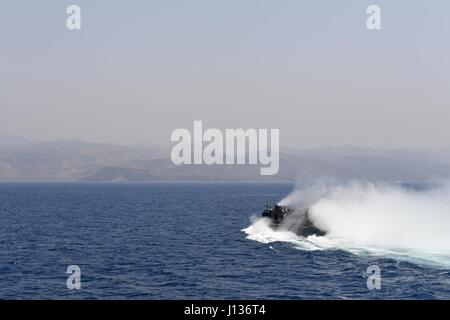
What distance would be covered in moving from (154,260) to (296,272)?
61.6 ft

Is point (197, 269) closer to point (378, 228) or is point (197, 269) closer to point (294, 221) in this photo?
point (294, 221)

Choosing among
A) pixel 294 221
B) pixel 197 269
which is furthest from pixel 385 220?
pixel 197 269

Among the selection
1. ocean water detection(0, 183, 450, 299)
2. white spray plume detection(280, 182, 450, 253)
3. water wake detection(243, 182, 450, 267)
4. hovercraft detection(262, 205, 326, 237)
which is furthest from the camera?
hovercraft detection(262, 205, 326, 237)

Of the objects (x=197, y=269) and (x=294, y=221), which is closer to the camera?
(x=197, y=269)

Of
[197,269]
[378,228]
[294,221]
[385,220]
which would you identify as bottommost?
[197,269]

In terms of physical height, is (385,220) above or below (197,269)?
above

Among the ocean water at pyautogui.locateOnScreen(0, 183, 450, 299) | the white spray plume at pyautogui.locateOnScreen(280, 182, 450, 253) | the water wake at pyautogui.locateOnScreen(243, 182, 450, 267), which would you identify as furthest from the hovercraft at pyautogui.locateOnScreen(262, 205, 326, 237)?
the ocean water at pyautogui.locateOnScreen(0, 183, 450, 299)

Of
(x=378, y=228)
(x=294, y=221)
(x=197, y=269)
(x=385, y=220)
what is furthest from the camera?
(x=294, y=221)

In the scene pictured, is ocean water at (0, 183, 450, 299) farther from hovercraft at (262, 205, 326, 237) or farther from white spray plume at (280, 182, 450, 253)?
white spray plume at (280, 182, 450, 253)

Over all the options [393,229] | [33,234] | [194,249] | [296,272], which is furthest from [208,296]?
[33,234]

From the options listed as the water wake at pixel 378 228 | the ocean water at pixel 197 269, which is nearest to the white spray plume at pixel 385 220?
the water wake at pixel 378 228

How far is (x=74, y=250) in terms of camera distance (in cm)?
7088

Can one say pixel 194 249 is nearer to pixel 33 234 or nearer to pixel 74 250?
pixel 74 250

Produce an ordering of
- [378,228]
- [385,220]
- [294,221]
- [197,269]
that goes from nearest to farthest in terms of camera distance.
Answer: [197,269] → [378,228] → [385,220] → [294,221]
